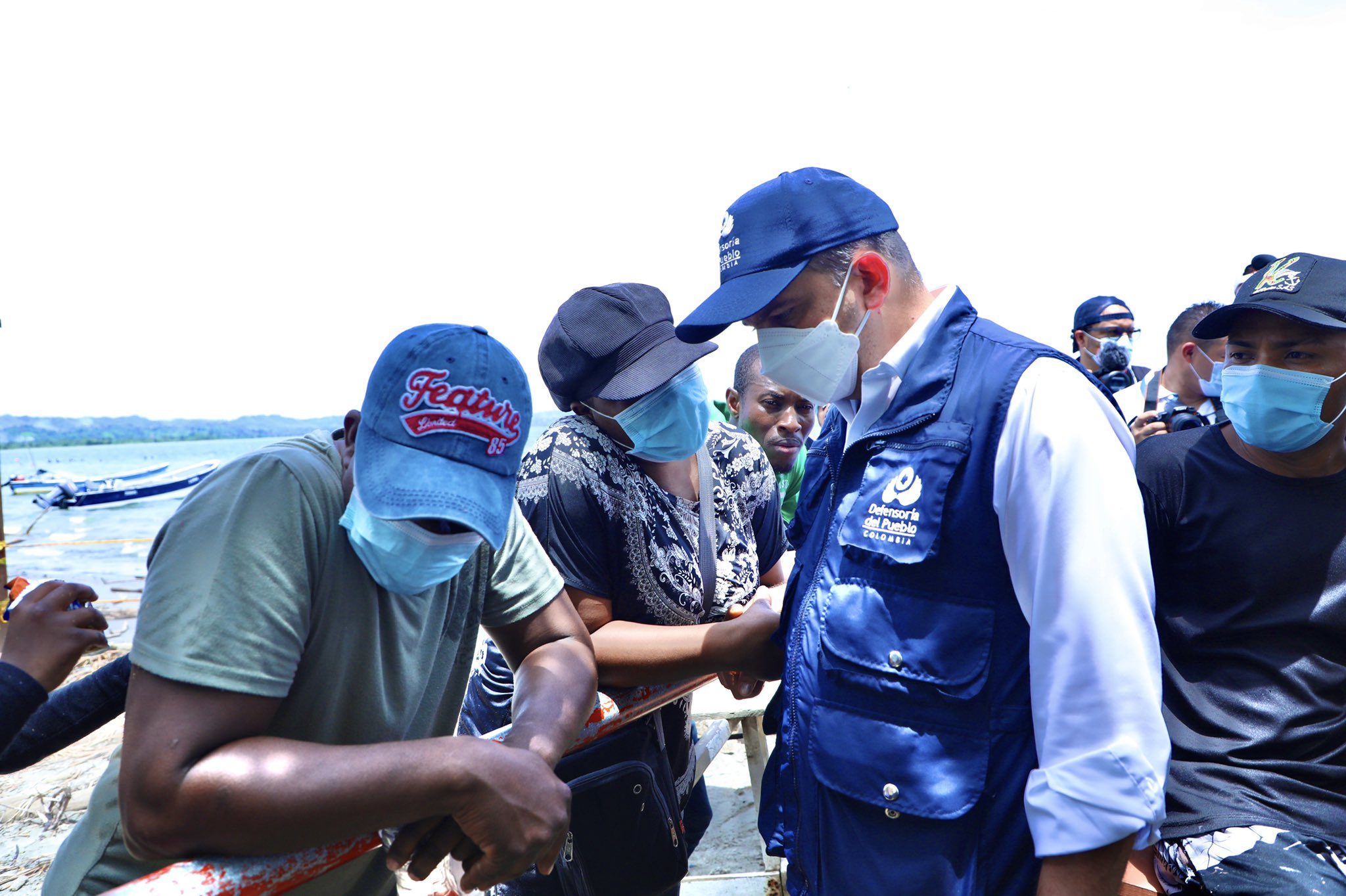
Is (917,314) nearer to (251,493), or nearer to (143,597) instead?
(251,493)

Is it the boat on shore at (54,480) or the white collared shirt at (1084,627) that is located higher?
the white collared shirt at (1084,627)

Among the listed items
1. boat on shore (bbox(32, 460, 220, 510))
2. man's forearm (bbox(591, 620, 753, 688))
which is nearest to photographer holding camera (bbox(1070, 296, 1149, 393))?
man's forearm (bbox(591, 620, 753, 688))

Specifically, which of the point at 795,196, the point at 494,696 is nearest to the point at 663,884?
the point at 494,696

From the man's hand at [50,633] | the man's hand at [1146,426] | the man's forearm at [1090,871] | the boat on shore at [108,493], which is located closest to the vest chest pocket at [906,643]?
the man's forearm at [1090,871]

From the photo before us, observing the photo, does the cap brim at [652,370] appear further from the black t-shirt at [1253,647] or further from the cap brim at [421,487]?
the black t-shirt at [1253,647]

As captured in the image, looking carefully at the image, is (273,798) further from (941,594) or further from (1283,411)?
(1283,411)

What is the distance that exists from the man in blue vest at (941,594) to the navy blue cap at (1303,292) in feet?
3.84

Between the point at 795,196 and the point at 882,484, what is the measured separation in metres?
0.62

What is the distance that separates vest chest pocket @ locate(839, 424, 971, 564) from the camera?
4.89ft

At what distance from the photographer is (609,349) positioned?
2457 mm

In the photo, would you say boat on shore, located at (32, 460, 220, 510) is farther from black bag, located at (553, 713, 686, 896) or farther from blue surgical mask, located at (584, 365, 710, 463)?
black bag, located at (553, 713, 686, 896)

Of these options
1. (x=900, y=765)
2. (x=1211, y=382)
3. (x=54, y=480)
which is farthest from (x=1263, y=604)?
(x=54, y=480)

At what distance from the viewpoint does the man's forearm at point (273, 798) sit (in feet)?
3.87

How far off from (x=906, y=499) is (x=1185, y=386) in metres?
4.08
